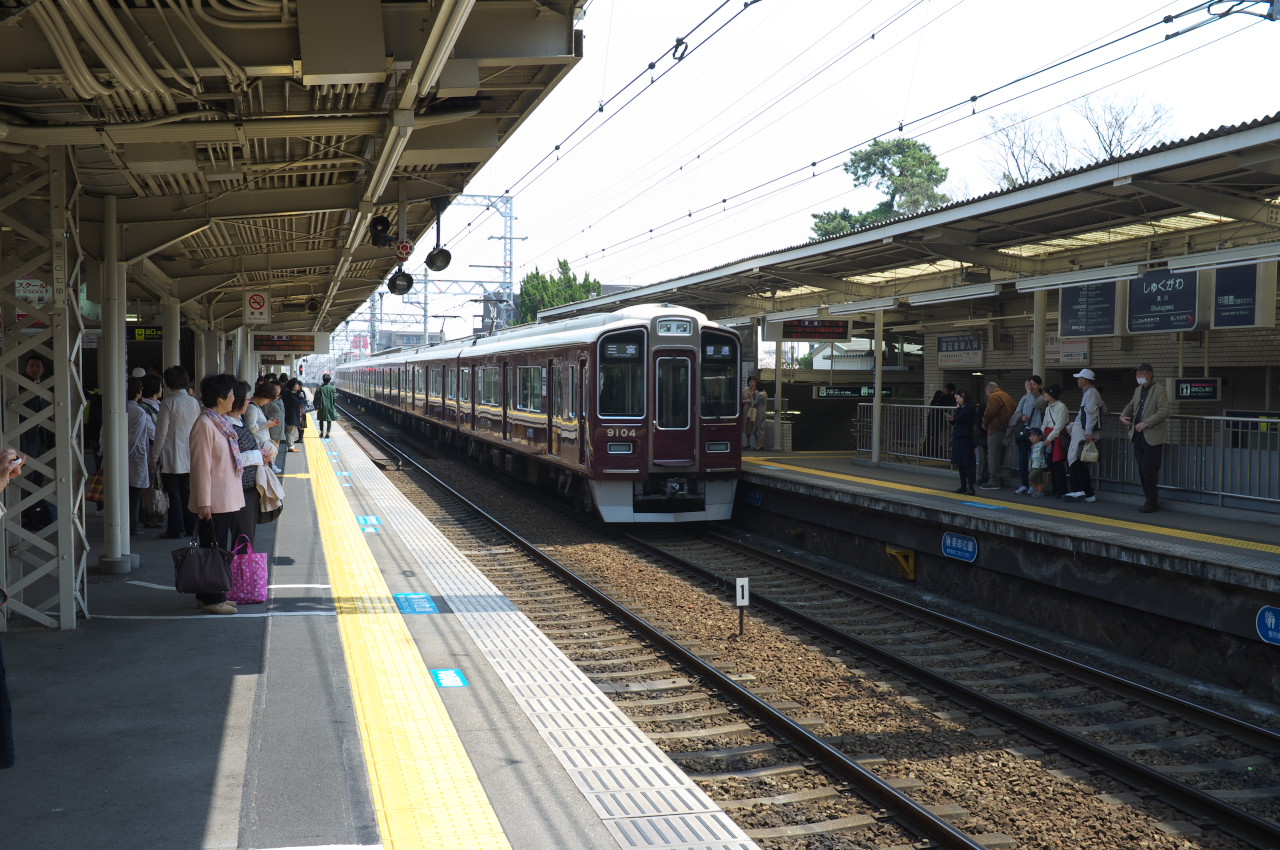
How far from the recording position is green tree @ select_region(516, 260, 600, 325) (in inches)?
2233

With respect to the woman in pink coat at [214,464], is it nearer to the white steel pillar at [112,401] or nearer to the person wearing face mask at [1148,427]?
the white steel pillar at [112,401]

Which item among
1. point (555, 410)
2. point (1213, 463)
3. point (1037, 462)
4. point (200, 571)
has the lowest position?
point (200, 571)

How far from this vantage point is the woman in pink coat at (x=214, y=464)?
6613mm

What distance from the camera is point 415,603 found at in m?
8.06

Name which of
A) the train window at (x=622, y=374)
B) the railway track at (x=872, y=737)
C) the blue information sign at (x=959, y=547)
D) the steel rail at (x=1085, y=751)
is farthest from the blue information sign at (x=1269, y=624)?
the train window at (x=622, y=374)

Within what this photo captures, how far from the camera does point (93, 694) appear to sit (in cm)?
518

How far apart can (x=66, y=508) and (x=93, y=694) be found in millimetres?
1733

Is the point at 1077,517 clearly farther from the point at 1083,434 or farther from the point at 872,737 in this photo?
the point at 872,737

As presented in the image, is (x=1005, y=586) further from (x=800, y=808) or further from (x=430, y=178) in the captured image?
(x=430, y=178)

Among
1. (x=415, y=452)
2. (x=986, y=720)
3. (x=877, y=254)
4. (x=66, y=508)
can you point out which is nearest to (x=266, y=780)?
(x=66, y=508)

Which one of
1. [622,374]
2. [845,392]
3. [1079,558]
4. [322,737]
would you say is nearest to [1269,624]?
[1079,558]

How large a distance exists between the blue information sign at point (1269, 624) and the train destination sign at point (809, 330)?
1009 cm

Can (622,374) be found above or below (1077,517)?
above

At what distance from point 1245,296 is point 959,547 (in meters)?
4.06
